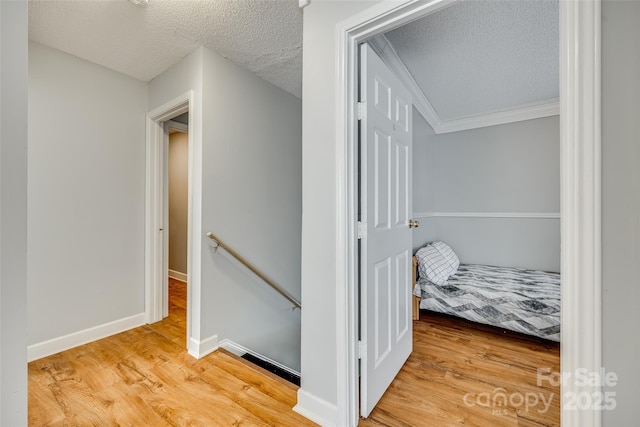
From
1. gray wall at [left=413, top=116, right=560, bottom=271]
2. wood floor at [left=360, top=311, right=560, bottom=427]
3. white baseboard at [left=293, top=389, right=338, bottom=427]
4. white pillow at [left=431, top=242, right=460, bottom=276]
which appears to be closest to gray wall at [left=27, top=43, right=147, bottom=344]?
white baseboard at [left=293, top=389, right=338, bottom=427]

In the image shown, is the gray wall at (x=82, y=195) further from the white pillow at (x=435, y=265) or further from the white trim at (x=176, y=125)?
the white pillow at (x=435, y=265)

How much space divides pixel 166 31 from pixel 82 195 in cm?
142

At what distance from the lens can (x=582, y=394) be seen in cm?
81

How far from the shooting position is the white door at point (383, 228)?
1.41 m

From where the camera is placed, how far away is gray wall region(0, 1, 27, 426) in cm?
64

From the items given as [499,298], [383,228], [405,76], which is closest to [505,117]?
[405,76]

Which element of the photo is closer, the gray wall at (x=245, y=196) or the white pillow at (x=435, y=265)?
the gray wall at (x=245, y=196)

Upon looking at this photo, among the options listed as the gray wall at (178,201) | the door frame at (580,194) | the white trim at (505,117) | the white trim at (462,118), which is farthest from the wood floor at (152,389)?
the white trim at (505,117)

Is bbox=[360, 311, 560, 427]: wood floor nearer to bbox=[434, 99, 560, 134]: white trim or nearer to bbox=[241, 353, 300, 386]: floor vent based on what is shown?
bbox=[241, 353, 300, 386]: floor vent

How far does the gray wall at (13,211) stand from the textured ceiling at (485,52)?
76.5 inches

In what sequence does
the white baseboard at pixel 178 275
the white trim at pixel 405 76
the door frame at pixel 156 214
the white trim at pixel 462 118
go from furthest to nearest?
the white baseboard at pixel 178 275, the door frame at pixel 156 214, the white trim at pixel 462 118, the white trim at pixel 405 76

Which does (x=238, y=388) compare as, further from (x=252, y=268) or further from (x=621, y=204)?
(x=621, y=204)

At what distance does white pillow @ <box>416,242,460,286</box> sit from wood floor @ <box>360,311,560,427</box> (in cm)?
48

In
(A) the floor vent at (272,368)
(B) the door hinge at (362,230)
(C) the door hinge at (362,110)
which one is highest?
(C) the door hinge at (362,110)
